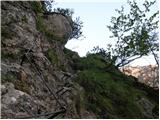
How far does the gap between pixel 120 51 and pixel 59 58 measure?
8.27 meters

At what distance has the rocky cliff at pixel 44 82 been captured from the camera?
8328mm

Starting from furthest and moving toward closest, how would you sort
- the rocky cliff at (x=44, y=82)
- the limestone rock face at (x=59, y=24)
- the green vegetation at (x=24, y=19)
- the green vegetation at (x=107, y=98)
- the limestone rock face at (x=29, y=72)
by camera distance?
the limestone rock face at (x=59, y=24) < the green vegetation at (x=107, y=98) < the green vegetation at (x=24, y=19) < the rocky cliff at (x=44, y=82) < the limestone rock face at (x=29, y=72)

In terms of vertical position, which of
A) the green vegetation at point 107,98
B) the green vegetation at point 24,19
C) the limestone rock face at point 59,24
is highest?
the limestone rock face at point 59,24

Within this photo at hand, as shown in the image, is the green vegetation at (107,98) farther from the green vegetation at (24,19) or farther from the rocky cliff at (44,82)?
the green vegetation at (24,19)

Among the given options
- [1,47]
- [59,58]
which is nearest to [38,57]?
[1,47]

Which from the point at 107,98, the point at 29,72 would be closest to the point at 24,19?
the point at 29,72

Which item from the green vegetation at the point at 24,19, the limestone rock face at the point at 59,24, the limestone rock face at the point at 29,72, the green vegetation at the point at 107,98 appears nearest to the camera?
the limestone rock face at the point at 29,72

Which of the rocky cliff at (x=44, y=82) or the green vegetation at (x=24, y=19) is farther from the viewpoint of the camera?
the green vegetation at (x=24, y=19)

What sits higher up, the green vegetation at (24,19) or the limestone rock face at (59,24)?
the limestone rock face at (59,24)

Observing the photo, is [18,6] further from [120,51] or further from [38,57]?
[120,51]

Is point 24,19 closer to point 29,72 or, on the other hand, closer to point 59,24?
point 29,72

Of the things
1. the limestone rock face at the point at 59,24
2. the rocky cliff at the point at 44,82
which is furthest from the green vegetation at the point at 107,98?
the limestone rock face at the point at 59,24

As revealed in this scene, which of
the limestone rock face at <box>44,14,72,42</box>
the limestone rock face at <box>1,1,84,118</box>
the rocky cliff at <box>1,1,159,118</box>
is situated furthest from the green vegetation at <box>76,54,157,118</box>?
the limestone rock face at <box>44,14,72,42</box>

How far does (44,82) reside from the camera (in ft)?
32.4
